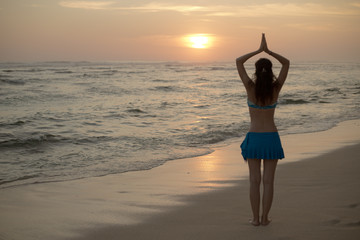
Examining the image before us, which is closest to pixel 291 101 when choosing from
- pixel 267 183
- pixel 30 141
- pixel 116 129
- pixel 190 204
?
pixel 116 129

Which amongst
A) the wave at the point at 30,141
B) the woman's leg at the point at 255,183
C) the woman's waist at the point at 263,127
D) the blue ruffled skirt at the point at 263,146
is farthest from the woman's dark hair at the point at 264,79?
the wave at the point at 30,141

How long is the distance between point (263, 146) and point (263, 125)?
0.71ft

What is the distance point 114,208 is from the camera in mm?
4902

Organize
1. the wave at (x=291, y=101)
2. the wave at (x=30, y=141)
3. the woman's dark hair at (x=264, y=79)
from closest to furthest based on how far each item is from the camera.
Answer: the woman's dark hair at (x=264, y=79), the wave at (x=30, y=141), the wave at (x=291, y=101)

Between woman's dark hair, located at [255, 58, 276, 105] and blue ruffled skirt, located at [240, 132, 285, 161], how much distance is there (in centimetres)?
40

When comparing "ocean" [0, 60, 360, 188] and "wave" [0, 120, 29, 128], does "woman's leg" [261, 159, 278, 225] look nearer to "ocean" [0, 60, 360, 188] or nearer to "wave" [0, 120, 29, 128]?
"ocean" [0, 60, 360, 188]

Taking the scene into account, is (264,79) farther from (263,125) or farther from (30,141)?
(30,141)

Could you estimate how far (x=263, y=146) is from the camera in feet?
12.7

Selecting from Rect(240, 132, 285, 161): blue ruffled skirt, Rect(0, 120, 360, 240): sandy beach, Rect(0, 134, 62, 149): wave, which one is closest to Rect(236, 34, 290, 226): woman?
Rect(240, 132, 285, 161): blue ruffled skirt

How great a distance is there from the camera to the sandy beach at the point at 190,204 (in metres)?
4.01

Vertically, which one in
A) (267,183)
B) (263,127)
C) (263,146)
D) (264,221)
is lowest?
(264,221)

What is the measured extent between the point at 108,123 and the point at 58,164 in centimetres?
526

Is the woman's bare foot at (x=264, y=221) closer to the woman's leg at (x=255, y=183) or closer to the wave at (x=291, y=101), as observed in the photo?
the woman's leg at (x=255, y=183)

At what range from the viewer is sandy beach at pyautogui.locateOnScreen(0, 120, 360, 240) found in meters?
4.01
